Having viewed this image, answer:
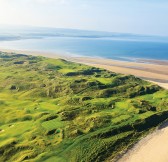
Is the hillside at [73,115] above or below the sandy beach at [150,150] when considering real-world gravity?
above

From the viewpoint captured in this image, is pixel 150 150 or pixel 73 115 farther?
pixel 73 115

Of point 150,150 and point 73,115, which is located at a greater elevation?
point 73,115

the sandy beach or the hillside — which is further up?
the hillside

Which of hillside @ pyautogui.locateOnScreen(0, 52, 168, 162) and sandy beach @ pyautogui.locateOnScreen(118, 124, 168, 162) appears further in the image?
sandy beach @ pyautogui.locateOnScreen(118, 124, 168, 162)

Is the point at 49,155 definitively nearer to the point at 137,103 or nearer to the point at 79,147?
the point at 79,147

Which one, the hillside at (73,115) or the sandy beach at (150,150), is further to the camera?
the sandy beach at (150,150)

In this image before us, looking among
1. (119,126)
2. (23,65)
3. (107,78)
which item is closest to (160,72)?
(107,78)

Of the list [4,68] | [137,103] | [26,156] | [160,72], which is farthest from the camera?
[160,72]

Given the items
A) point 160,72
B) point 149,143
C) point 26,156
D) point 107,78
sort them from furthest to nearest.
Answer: point 160,72 → point 107,78 → point 149,143 → point 26,156
